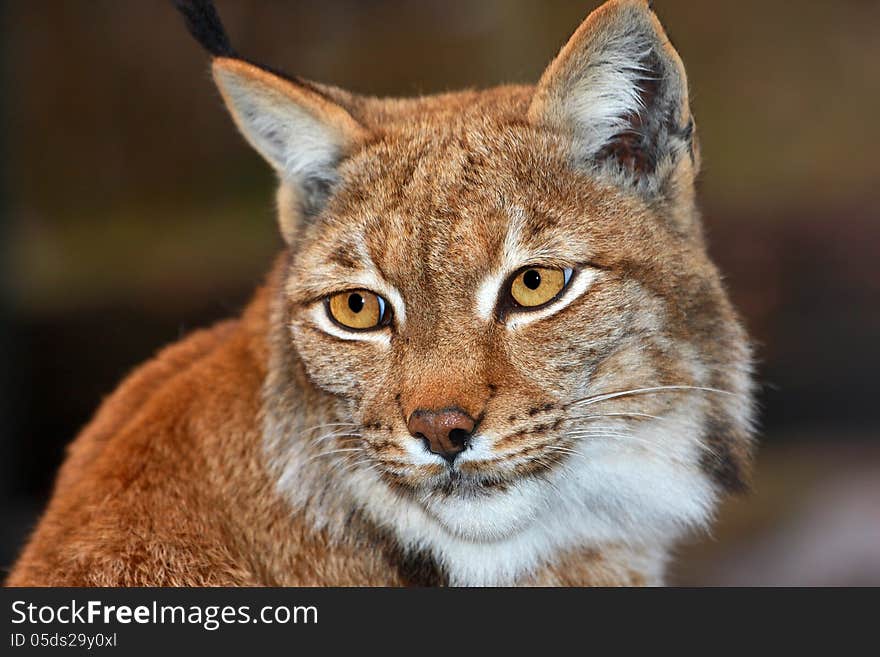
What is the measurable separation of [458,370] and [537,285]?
0.34m

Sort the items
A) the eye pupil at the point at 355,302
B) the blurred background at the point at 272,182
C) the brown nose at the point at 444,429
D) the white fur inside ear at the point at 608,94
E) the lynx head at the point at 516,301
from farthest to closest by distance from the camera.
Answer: the blurred background at the point at 272,182, the eye pupil at the point at 355,302, the white fur inside ear at the point at 608,94, the lynx head at the point at 516,301, the brown nose at the point at 444,429

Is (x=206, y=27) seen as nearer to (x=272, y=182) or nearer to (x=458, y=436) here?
(x=458, y=436)

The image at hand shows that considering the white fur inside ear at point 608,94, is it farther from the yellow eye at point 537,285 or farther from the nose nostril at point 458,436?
the nose nostril at point 458,436

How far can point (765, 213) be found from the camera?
8.16 meters

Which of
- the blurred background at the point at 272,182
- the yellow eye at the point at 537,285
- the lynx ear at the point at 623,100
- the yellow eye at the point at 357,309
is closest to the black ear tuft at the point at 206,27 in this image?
the yellow eye at the point at 357,309

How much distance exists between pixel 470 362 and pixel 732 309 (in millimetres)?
966

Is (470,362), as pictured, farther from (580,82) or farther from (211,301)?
(211,301)

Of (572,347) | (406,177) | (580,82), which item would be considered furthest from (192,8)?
(572,347)

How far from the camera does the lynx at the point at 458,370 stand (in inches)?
113

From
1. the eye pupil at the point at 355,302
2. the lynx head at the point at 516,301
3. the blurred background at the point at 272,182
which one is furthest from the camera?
the blurred background at the point at 272,182

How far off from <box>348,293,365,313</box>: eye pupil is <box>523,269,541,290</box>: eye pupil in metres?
0.50

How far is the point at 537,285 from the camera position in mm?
2920

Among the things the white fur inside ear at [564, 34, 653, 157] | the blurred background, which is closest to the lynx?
the white fur inside ear at [564, 34, 653, 157]

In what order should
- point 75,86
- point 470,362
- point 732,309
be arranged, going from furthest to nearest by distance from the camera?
1. point 75,86
2. point 732,309
3. point 470,362
